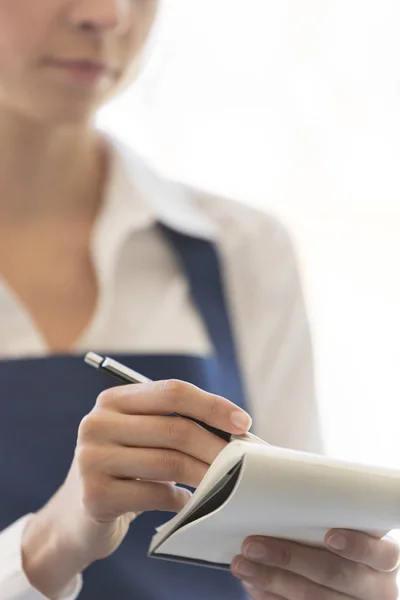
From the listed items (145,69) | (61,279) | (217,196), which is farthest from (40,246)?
(145,69)

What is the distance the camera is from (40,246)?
0.61 meters

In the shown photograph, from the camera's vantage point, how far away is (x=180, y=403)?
1.00 ft

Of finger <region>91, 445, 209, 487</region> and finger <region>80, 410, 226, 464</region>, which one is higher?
finger <region>80, 410, 226, 464</region>

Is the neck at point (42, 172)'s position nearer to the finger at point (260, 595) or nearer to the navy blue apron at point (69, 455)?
the navy blue apron at point (69, 455)

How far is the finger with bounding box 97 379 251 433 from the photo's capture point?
0.30m

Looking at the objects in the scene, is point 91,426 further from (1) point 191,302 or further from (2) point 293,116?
Result: (2) point 293,116

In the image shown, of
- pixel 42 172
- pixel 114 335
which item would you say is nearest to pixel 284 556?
pixel 114 335

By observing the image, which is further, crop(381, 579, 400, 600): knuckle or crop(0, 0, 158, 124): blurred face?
crop(0, 0, 158, 124): blurred face

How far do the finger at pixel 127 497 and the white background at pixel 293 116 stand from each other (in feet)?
1.59

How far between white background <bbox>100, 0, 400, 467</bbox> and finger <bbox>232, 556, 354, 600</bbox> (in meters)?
0.46

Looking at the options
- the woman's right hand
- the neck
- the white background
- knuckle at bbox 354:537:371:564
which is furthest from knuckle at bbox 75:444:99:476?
the white background

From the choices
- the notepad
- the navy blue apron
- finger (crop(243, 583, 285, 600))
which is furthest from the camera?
the navy blue apron

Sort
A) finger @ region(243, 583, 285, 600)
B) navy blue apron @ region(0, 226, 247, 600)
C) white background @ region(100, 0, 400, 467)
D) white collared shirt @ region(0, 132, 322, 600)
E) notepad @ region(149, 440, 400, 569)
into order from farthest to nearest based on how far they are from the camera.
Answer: white background @ region(100, 0, 400, 467)
white collared shirt @ region(0, 132, 322, 600)
navy blue apron @ region(0, 226, 247, 600)
finger @ region(243, 583, 285, 600)
notepad @ region(149, 440, 400, 569)

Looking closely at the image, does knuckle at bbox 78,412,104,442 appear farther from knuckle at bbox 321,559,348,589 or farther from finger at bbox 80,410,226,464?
knuckle at bbox 321,559,348,589
